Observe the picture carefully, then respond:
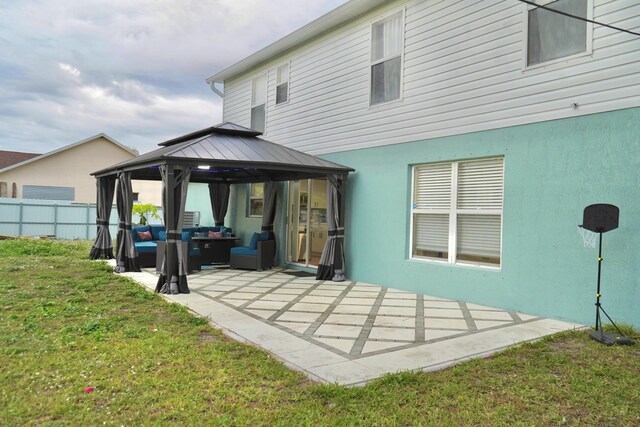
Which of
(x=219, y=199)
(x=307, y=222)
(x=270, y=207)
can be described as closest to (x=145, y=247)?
(x=270, y=207)

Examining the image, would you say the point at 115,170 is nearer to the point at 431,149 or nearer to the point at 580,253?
the point at 431,149

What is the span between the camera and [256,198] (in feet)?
40.0

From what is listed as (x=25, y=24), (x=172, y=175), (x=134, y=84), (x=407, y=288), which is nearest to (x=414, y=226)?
(x=407, y=288)

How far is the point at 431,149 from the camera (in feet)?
23.7

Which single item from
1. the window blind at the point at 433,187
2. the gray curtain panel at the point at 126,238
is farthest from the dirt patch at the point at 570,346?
the gray curtain panel at the point at 126,238

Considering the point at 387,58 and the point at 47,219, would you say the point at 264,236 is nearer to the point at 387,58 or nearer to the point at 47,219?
the point at 387,58

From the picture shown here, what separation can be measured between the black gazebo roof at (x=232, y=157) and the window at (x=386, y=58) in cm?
156

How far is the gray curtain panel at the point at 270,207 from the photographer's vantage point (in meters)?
10.6

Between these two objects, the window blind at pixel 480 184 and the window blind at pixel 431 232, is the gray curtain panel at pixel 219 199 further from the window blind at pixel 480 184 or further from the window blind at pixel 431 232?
the window blind at pixel 480 184

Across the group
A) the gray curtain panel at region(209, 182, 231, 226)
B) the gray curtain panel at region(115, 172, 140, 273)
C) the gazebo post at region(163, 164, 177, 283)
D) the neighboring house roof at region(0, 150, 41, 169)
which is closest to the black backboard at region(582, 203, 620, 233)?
the gazebo post at region(163, 164, 177, 283)

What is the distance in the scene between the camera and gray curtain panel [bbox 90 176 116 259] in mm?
11483

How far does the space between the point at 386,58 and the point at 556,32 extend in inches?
122

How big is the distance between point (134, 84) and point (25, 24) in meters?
16.0

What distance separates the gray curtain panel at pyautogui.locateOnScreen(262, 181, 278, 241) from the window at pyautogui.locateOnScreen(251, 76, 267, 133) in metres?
1.88
